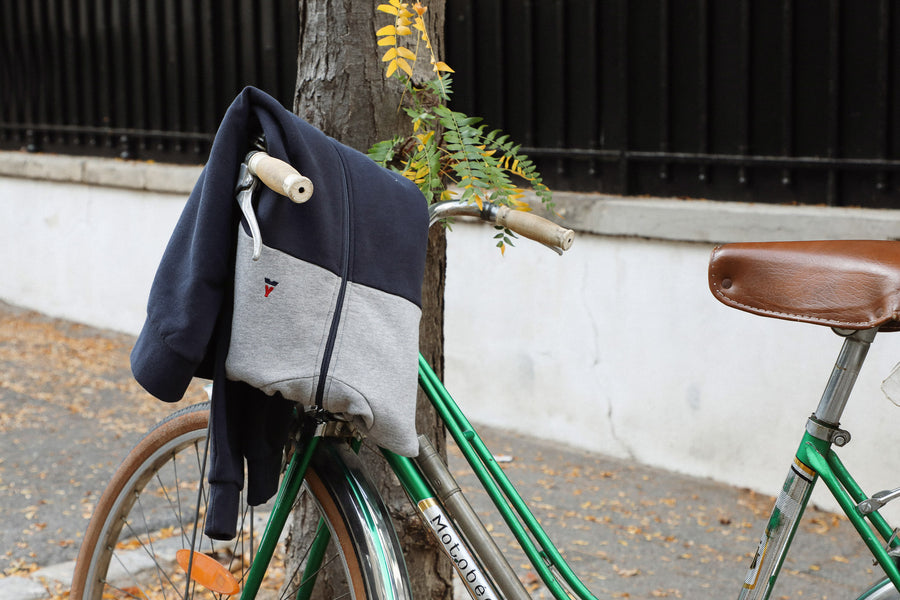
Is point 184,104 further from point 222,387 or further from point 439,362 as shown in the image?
point 222,387

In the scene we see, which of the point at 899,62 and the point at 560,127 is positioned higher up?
the point at 899,62

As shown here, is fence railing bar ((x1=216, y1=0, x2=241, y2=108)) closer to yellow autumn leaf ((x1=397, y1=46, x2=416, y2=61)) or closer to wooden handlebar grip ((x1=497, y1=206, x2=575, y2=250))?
yellow autumn leaf ((x1=397, y1=46, x2=416, y2=61))

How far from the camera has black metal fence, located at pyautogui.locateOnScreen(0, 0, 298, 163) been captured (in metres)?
6.69

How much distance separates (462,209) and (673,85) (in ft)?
9.57

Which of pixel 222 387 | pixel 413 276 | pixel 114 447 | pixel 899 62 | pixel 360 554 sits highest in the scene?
pixel 899 62

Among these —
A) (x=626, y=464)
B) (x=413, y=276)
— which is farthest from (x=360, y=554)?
(x=626, y=464)

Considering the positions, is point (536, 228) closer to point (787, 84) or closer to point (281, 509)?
point (281, 509)

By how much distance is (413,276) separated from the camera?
72.9 inches

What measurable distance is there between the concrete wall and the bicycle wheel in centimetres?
178

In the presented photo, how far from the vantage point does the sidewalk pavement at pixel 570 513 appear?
3.57 meters

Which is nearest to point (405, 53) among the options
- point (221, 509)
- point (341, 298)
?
point (341, 298)

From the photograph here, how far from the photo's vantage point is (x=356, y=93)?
8.73 feet

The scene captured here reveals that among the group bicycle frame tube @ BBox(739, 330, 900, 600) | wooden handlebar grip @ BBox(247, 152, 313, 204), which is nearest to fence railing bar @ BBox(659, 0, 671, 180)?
bicycle frame tube @ BBox(739, 330, 900, 600)

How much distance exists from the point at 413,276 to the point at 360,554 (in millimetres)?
558
